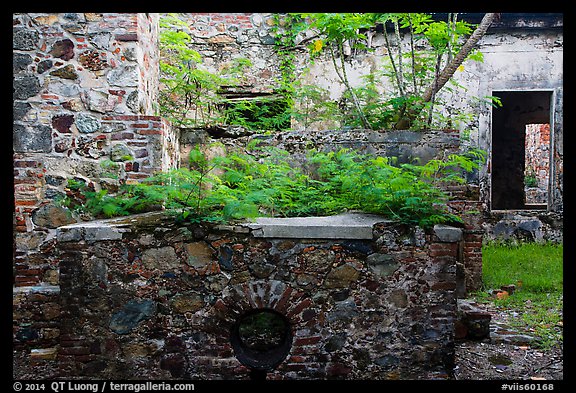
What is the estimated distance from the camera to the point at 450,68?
5.89 m

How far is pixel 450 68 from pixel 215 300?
163 inches

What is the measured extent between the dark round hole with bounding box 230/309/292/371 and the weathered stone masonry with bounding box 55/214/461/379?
159mm

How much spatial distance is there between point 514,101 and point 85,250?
1101cm

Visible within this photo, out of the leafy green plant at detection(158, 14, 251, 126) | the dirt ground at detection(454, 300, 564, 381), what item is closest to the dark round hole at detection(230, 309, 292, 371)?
the dirt ground at detection(454, 300, 564, 381)

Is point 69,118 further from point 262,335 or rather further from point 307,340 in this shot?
point 307,340

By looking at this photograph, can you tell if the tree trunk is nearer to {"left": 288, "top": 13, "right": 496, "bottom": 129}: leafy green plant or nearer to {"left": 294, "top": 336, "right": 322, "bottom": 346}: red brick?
{"left": 288, "top": 13, "right": 496, "bottom": 129}: leafy green plant

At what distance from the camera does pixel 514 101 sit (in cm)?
1165

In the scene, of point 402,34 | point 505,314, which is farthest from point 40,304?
point 402,34

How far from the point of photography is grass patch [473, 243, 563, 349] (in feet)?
16.5

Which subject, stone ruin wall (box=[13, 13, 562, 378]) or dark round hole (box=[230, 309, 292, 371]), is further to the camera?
stone ruin wall (box=[13, 13, 562, 378])

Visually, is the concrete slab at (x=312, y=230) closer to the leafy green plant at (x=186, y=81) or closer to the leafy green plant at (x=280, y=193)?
the leafy green plant at (x=280, y=193)

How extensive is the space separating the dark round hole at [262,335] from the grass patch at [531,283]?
251 cm

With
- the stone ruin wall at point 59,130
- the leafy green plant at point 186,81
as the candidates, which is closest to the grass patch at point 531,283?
the stone ruin wall at point 59,130
